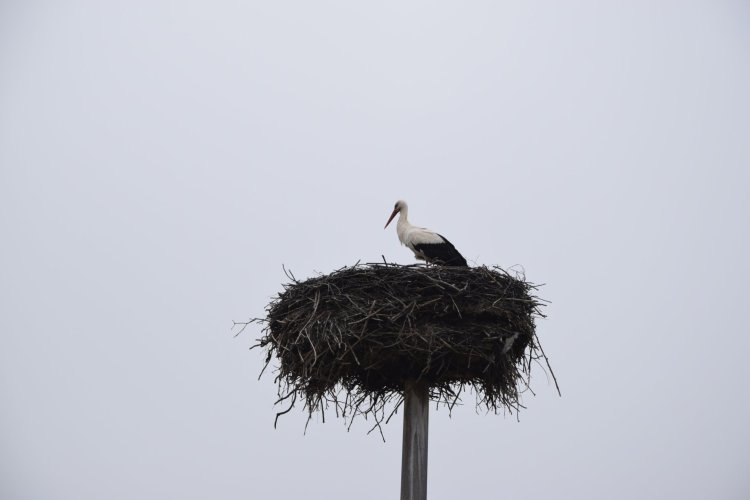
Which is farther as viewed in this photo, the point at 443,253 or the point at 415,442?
the point at 443,253

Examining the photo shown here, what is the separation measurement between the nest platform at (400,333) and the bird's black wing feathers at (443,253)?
4.53 feet

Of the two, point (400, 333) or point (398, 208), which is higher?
point (398, 208)

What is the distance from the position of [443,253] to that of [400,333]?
2315 mm

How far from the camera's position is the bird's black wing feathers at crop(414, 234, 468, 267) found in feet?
25.8

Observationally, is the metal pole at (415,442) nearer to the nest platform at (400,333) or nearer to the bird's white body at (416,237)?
the nest platform at (400,333)

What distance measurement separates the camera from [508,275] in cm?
646

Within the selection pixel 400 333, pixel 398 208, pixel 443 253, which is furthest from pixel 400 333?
pixel 398 208

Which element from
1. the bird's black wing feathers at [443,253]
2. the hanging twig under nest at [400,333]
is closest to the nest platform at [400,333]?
the hanging twig under nest at [400,333]

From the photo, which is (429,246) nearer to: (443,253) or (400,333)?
(443,253)

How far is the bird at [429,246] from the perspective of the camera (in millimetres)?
7887

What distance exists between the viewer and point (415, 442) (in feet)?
19.2

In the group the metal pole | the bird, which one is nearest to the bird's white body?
the bird

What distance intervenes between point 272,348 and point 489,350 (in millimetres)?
1721

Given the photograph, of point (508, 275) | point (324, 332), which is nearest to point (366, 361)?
point (324, 332)
